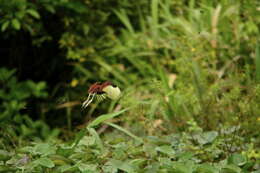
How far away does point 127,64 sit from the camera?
16.4 feet

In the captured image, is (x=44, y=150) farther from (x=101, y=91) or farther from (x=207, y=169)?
(x=207, y=169)

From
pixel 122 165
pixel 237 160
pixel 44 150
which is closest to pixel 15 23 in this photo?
pixel 44 150

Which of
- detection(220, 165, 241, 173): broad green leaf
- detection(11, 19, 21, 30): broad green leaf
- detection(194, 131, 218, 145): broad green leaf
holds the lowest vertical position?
detection(220, 165, 241, 173): broad green leaf

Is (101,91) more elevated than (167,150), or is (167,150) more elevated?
(101,91)

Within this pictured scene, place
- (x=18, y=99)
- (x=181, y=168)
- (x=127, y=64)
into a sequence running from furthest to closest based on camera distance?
(x=127, y=64) → (x=18, y=99) → (x=181, y=168)

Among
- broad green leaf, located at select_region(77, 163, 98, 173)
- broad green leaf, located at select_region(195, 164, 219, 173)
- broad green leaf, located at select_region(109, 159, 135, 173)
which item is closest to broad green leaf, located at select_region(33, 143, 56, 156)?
broad green leaf, located at select_region(77, 163, 98, 173)

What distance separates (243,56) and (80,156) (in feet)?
7.62

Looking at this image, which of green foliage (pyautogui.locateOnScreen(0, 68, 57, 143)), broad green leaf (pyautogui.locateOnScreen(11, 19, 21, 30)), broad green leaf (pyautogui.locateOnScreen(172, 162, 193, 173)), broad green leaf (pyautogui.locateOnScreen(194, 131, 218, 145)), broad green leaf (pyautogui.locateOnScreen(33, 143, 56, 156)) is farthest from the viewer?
green foliage (pyautogui.locateOnScreen(0, 68, 57, 143))

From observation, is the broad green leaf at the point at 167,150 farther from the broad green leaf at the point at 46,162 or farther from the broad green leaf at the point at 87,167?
the broad green leaf at the point at 46,162

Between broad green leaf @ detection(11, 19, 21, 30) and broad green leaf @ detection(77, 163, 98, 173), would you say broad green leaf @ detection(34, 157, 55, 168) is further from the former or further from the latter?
broad green leaf @ detection(11, 19, 21, 30)

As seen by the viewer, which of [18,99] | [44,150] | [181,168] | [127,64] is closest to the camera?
[181,168]

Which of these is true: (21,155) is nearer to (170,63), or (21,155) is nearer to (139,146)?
(139,146)

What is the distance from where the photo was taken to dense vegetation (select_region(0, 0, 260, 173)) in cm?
317

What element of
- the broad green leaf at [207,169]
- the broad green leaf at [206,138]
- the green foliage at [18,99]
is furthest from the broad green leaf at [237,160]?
the green foliage at [18,99]
